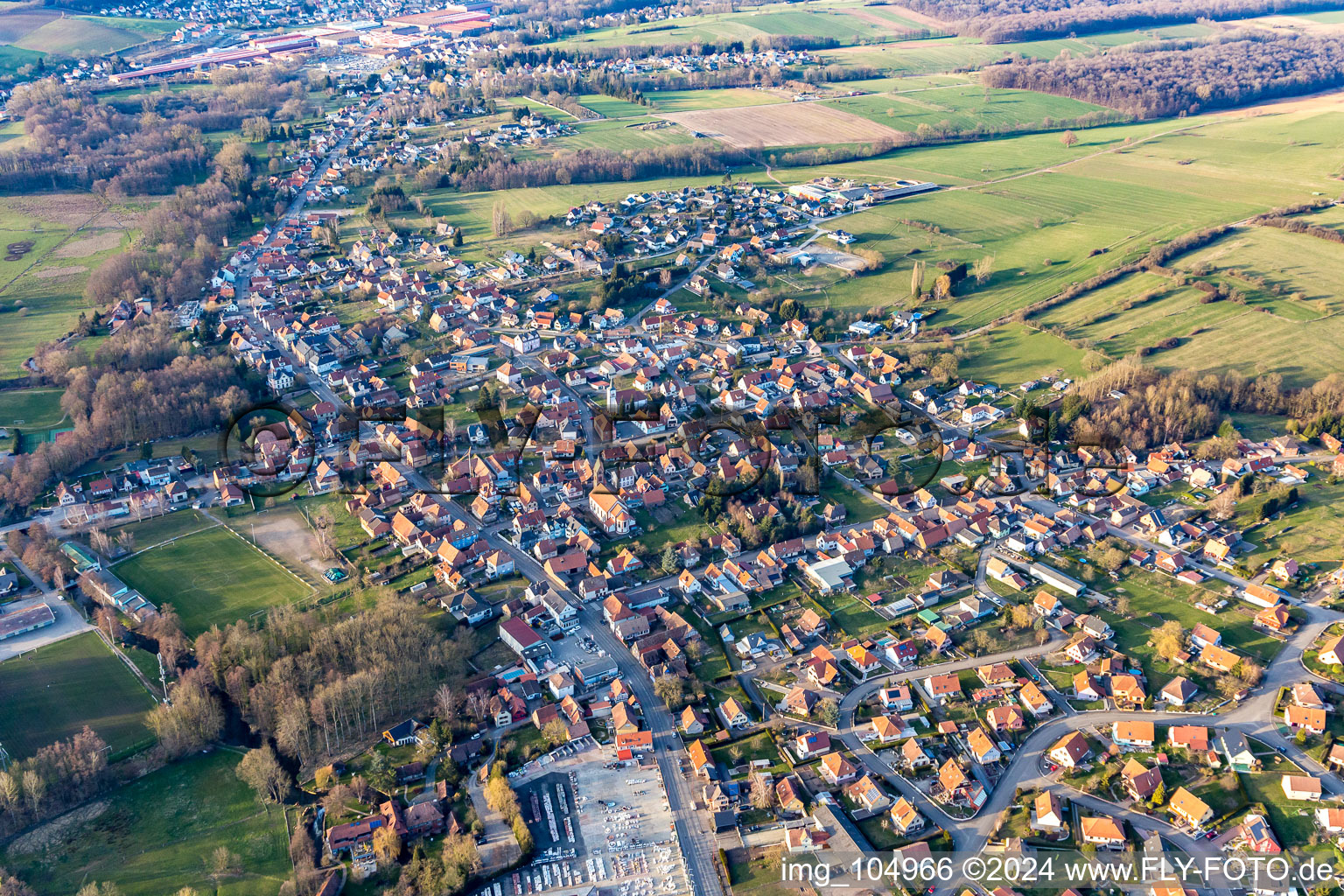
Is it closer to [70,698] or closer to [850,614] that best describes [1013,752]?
[850,614]

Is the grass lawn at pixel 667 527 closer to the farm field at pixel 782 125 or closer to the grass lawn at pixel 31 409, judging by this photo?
the grass lawn at pixel 31 409

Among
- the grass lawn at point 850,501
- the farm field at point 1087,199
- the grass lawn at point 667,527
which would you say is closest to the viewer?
the grass lawn at point 667,527

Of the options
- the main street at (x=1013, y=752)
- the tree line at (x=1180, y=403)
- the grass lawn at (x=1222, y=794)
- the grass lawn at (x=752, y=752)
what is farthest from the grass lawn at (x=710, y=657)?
the tree line at (x=1180, y=403)

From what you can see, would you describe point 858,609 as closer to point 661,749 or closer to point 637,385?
point 661,749

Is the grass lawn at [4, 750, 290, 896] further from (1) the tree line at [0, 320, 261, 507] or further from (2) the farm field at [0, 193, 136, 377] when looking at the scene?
(2) the farm field at [0, 193, 136, 377]

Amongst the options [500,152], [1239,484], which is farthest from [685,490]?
[500,152]

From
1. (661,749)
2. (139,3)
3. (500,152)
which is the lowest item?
(661,749)
